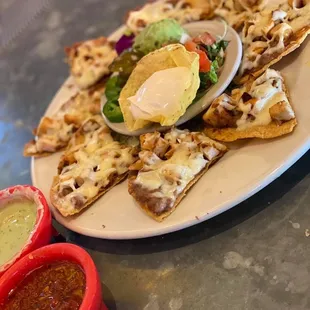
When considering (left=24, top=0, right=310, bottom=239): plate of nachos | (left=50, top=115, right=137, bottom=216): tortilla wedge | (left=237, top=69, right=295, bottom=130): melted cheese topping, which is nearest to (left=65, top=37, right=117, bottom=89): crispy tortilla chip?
(left=24, top=0, right=310, bottom=239): plate of nachos

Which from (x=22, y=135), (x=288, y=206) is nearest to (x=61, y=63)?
(x=22, y=135)

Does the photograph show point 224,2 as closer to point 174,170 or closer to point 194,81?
point 194,81

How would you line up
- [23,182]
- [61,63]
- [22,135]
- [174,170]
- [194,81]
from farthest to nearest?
[61,63] → [22,135] → [23,182] → [194,81] → [174,170]

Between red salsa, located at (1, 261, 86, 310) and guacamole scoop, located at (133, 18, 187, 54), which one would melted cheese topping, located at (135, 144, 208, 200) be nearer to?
red salsa, located at (1, 261, 86, 310)

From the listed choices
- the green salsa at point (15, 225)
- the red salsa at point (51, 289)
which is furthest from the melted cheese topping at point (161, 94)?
the red salsa at point (51, 289)

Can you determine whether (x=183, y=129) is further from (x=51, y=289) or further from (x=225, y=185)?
(x=51, y=289)
